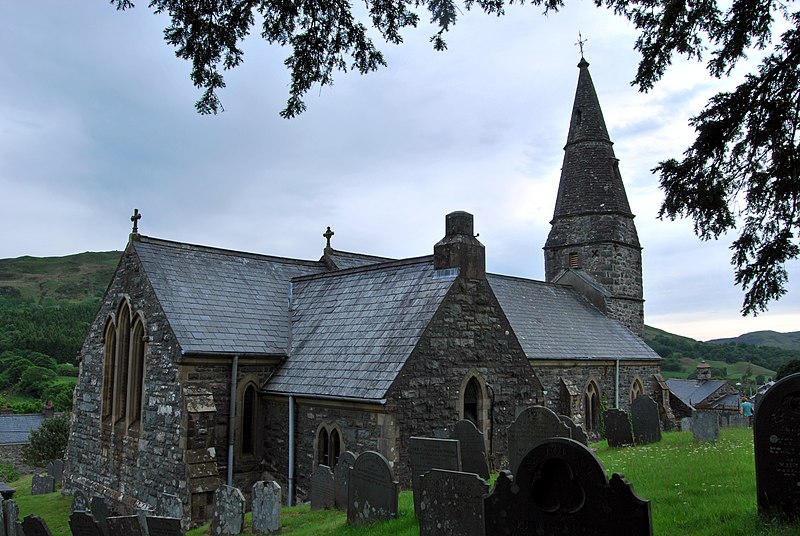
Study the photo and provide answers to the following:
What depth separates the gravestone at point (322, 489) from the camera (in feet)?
37.6

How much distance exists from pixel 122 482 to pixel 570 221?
23.7 meters

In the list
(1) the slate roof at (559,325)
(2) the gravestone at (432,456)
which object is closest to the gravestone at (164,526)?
(2) the gravestone at (432,456)

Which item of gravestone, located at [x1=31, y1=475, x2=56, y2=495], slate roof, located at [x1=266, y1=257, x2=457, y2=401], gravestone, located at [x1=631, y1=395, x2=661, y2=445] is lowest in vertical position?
gravestone, located at [x1=31, y1=475, x2=56, y2=495]

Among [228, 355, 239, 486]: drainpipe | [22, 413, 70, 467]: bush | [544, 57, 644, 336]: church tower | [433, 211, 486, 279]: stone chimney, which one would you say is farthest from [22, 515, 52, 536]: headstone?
[22, 413, 70, 467]: bush

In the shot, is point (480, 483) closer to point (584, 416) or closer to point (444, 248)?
point (444, 248)

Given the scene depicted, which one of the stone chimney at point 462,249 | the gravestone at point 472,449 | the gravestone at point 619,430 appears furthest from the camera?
the gravestone at point 619,430

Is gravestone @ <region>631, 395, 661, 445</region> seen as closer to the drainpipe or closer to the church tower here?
the drainpipe

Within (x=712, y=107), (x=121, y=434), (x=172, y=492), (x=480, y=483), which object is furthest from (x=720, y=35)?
(x=121, y=434)

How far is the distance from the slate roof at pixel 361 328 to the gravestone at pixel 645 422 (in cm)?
722

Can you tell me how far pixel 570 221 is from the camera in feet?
103

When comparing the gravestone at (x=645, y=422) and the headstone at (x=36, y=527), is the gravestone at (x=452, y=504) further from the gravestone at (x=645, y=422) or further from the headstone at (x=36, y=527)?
the gravestone at (x=645, y=422)

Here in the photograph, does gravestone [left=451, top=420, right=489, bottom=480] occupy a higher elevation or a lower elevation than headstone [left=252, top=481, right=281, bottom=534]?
higher

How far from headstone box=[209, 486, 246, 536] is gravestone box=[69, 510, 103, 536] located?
79.8 inches

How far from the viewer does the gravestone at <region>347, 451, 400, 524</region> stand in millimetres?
9117
